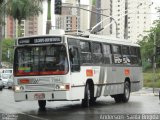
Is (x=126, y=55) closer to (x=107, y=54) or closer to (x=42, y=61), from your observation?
→ (x=107, y=54)

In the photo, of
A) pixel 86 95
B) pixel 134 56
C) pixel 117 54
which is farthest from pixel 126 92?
pixel 86 95

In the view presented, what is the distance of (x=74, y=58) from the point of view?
19984 millimetres

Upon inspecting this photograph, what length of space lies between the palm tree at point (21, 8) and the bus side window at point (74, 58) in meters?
33.0

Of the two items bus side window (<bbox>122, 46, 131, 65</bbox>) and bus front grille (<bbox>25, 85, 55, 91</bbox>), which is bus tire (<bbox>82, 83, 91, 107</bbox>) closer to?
bus front grille (<bbox>25, 85, 55, 91</bbox>)

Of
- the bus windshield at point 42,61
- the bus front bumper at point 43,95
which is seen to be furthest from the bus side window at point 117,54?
the bus front bumper at point 43,95

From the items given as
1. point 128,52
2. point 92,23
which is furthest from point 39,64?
point 92,23

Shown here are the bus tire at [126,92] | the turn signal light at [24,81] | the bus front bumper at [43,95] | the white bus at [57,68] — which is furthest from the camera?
the bus tire at [126,92]

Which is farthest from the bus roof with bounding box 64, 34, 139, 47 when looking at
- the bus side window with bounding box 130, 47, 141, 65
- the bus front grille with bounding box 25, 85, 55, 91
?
the bus front grille with bounding box 25, 85, 55, 91

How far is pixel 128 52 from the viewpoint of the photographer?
26234 mm

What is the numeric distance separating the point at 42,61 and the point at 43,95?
126 centimetres

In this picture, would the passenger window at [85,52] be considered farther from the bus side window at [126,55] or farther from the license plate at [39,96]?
the bus side window at [126,55]

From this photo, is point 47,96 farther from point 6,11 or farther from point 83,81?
point 6,11

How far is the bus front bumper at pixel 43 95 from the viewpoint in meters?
19.2

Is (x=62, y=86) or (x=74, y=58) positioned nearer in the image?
(x=62, y=86)
